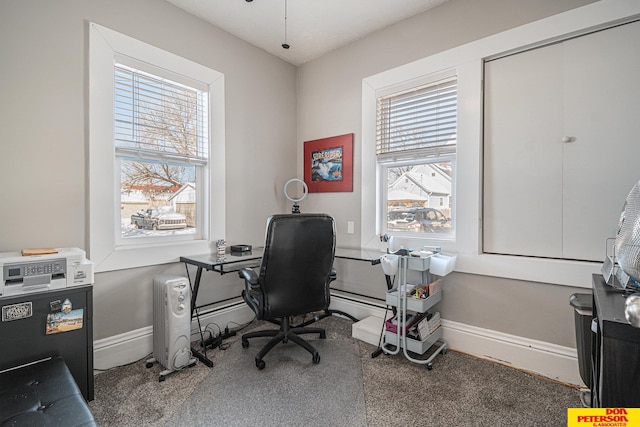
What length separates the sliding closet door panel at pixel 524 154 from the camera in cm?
204

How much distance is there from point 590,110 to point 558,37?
1.76ft

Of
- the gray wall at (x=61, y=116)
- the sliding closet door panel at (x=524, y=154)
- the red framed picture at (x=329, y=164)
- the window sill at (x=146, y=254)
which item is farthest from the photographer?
the red framed picture at (x=329, y=164)

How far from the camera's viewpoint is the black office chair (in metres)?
2.04

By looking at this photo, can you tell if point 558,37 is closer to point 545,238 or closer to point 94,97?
point 545,238

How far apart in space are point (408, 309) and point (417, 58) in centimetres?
210

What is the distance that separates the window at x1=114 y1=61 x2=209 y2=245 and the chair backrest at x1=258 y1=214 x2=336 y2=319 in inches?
41.3

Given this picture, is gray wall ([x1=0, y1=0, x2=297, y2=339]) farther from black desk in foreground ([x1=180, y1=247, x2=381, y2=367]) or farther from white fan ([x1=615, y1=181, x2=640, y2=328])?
white fan ([x1=615, y1=181, x2=640, y2=328])

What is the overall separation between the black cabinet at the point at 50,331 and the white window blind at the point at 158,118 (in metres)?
1.09

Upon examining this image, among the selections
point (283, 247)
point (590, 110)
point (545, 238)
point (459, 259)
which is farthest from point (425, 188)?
point (283, 247)

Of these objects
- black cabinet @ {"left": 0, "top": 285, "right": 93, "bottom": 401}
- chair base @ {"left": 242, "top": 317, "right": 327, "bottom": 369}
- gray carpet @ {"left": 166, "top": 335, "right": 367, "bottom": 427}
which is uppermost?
black cabinet @ {"left": 0, "top": 285, "right": 93, "bottom": 401}

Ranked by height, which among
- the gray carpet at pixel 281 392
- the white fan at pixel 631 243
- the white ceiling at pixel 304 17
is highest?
the white ceiling at pixel 304 17

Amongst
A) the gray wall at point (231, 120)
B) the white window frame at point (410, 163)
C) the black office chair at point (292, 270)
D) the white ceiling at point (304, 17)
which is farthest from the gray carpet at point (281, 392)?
the white ceiling at point (304, 17)

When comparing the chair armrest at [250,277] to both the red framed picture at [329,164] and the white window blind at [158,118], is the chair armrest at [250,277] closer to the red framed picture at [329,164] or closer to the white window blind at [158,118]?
the white window blind at [158,118]

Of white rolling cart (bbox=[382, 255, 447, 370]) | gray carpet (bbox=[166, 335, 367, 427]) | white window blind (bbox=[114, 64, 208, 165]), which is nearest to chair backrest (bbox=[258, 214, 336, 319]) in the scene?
gray carpet (bbox=[166, 335, 367, 427])
